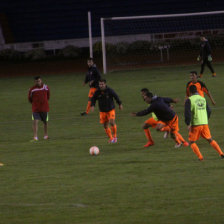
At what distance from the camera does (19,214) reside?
11070 millimetres

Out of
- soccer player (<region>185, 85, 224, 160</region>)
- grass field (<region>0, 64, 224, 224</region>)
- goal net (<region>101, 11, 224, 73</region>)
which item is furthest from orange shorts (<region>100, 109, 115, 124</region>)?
goal net (<region>101, 11, 224, 73</region>)

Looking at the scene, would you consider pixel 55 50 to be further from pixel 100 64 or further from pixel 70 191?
pixel 70 191

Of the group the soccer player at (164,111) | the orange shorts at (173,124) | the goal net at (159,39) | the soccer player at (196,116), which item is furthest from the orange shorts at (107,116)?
the goal net at (159,39)

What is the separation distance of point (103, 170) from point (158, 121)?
10.7 ft

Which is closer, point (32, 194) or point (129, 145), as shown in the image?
point (32, 194)

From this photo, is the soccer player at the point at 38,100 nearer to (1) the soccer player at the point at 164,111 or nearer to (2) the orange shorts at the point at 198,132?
(1) the soccer player at the point at 164,111

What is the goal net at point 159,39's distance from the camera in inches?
1772

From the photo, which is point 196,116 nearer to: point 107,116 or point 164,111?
point 164,111

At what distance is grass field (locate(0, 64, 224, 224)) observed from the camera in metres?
10.8

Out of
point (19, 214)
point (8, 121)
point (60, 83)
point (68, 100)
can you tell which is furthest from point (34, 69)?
point (19, 214)

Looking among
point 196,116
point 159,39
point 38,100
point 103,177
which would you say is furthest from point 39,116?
point 159,39

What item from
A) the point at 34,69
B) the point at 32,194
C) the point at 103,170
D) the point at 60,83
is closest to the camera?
the point at 32,194

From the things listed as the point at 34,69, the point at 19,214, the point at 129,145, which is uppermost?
the point at 19,214

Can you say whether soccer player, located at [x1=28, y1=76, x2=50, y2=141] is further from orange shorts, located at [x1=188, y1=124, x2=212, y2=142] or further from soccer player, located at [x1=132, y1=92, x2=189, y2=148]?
orange shorts, located at [x1=188, y1=124, x2=212, y2=142]
